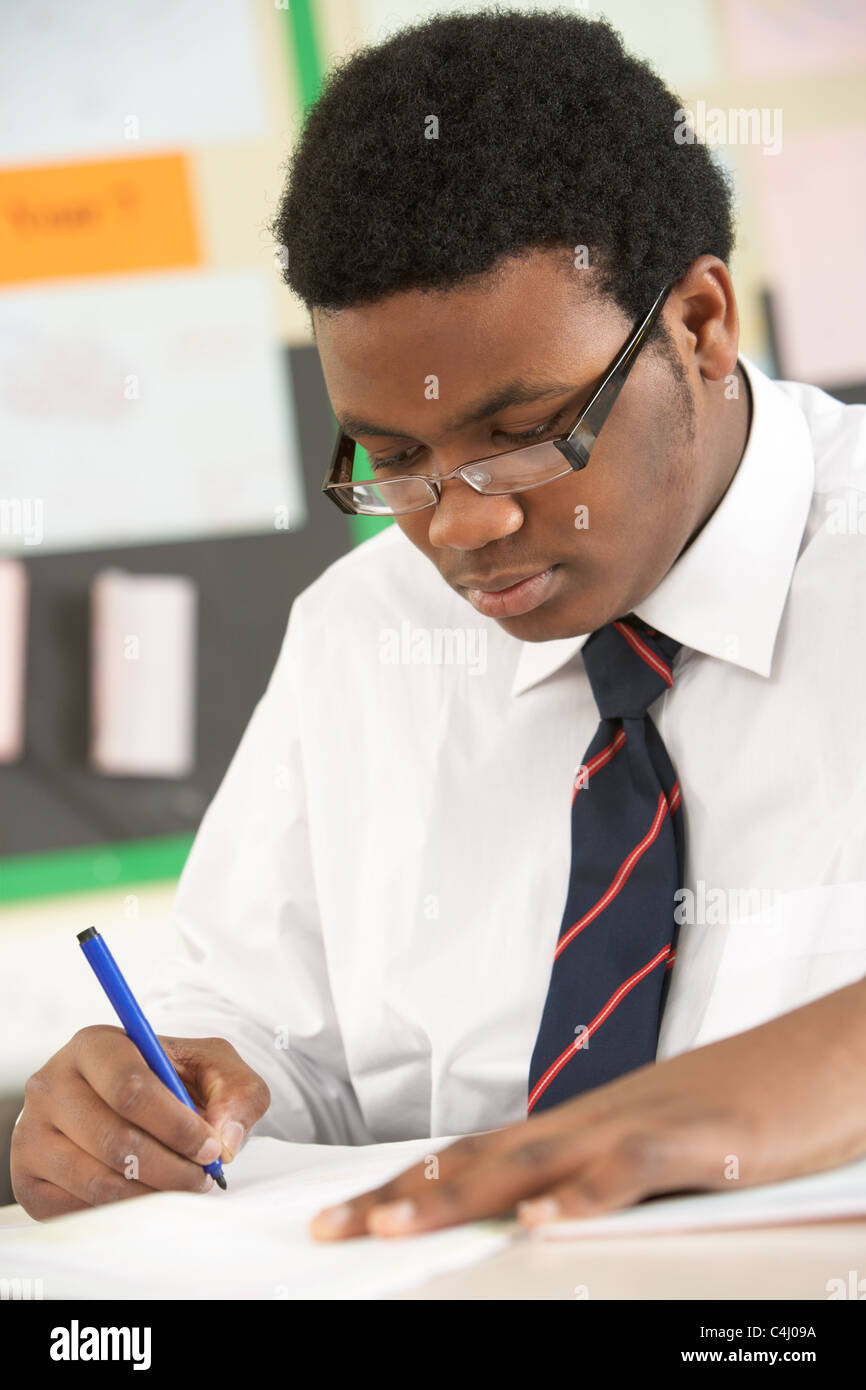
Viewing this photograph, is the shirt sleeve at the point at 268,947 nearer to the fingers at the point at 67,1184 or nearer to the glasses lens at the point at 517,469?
the fingers at the point at 67,1184

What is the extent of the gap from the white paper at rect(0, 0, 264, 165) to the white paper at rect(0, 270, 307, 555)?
225 millimetres

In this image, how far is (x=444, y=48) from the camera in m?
0.93

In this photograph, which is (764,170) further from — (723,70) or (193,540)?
(193,540)

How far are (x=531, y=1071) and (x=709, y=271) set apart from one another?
2.02 ft

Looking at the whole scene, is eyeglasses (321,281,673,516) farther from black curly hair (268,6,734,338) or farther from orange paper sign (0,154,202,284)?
orange paper sign (0,154,202,284)

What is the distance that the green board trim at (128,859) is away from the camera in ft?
6.48

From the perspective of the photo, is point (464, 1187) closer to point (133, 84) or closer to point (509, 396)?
point (509, 396)

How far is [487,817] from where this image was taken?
111cm

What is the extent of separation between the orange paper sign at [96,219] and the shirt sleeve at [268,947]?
103 centimetres

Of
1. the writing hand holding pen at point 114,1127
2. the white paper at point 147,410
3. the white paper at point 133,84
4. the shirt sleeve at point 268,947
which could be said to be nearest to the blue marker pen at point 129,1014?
the writing hand holding pen at point 114,1127

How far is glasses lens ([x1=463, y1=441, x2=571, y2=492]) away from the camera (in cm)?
87

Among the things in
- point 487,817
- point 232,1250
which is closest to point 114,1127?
point 232,1250

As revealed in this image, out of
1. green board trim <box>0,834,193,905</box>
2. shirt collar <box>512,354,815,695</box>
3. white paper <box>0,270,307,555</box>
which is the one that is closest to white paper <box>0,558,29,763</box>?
white paper <box>0,270,307,555</box>

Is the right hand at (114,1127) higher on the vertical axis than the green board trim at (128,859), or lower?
lower
